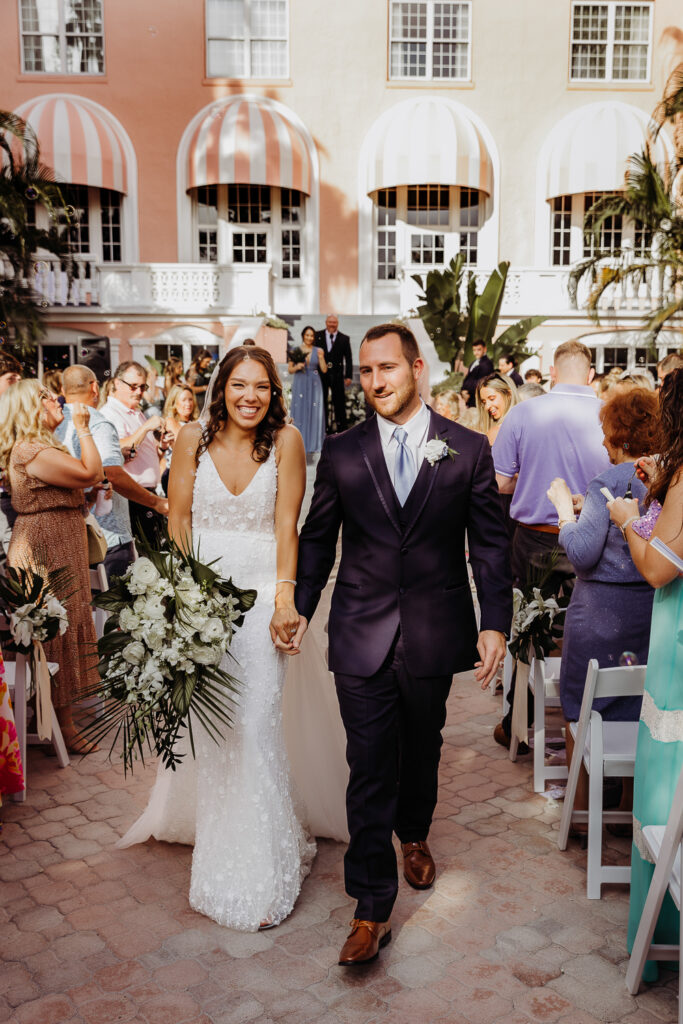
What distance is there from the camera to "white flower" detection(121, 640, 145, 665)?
10.8 feet

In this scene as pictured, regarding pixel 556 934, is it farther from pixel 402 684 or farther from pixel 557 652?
pixel 557 652

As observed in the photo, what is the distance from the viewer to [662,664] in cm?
309

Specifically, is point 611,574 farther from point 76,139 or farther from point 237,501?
point 76,139

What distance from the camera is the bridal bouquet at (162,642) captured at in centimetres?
331

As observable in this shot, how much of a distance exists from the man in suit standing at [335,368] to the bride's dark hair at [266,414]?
40.1ft

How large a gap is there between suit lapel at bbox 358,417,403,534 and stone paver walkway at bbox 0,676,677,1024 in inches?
63.7

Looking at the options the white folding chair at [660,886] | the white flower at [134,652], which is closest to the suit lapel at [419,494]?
the white flower at [134,652]

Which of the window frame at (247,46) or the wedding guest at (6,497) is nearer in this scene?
the wedding guest at (6,497)

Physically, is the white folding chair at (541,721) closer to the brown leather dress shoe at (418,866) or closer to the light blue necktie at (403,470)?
the brown leather dress shoe at (418,866)

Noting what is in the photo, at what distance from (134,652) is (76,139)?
21.1m

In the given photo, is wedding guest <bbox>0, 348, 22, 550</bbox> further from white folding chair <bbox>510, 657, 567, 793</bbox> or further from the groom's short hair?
white folding chair <bbox>510, 657, 567, 793</bbox>

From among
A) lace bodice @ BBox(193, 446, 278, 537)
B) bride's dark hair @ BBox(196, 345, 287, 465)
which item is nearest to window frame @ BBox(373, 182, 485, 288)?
bride's dark hair @ BBox(196, 345, 287, 465)

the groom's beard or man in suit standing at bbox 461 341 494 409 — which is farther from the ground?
man in suit standing at bbox 461 341 494 409

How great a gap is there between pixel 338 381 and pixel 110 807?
12262 mm
